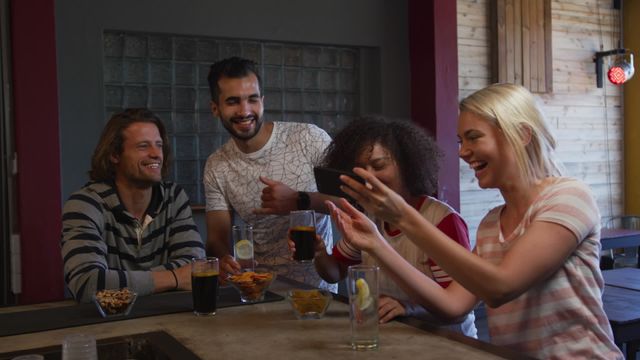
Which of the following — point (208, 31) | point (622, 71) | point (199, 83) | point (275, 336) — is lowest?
point (275, 336)

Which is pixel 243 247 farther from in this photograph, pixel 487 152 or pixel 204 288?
pixel 487 152

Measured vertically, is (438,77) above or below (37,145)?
above

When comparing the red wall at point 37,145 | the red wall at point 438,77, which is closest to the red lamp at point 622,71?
the red wall at point 438,77

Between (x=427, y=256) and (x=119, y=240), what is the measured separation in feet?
3.74

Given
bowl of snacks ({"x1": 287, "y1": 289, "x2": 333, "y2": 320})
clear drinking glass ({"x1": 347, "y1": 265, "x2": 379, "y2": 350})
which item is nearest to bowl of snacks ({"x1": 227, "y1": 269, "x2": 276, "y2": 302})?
bowl of snacks ({"x1": 287, "y1": 289, "x2": 333, "y2": 320})

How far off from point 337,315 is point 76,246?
99 centimetres

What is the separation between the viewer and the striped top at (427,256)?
6.32 feet

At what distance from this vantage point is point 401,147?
2.23 m

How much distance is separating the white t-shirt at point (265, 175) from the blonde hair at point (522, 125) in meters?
1.34

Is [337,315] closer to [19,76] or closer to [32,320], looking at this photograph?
[32,320]

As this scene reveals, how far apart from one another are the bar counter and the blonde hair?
18.7 inches

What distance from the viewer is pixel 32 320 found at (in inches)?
72.9

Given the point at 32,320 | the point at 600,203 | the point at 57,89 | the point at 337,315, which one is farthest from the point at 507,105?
the point at 600,203

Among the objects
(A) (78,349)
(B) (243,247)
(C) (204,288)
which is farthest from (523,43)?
(A) (78,349)
